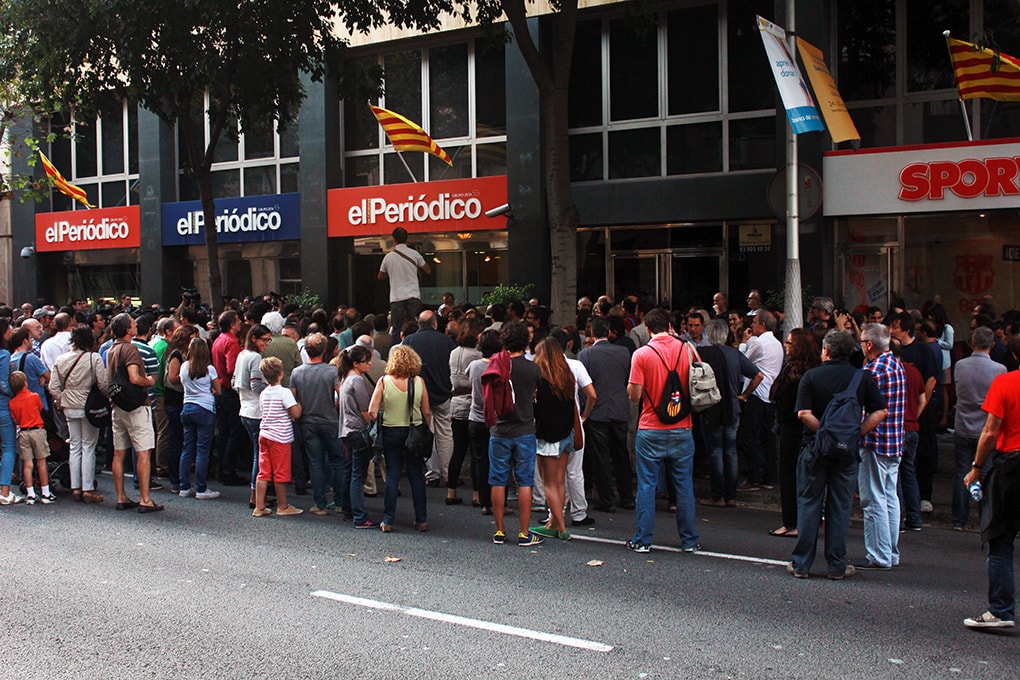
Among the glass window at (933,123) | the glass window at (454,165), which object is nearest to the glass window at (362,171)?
the glass window at (454,165)

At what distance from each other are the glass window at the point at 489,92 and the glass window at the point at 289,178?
536 centimetres

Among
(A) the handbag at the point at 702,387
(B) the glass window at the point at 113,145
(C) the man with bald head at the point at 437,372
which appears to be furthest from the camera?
(B) the glass window at the point at 113,145

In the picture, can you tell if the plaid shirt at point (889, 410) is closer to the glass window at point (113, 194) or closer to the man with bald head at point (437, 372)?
the man with bald head at point (437, 372)

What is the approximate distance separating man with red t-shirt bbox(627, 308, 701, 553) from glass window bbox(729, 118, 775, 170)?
33.9ft

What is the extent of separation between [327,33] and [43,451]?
9.84 meters

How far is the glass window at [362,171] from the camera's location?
76.0 feet

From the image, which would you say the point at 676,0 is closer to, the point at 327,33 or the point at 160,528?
the point at 327,33

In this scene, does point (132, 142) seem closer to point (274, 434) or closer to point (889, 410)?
point (274, 434)

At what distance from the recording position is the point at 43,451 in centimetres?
1109

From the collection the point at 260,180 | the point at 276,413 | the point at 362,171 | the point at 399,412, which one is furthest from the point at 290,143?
the point at 399,412

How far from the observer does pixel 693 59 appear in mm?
18688

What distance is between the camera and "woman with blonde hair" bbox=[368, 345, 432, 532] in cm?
933

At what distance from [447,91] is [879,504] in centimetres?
1610

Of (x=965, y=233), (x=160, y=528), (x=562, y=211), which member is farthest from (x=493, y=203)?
(x=160, y=528)
